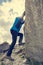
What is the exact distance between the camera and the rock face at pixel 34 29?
618 centimetres

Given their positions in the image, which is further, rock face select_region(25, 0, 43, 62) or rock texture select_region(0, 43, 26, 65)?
rock texture select_region(0, 43, 26, 65)

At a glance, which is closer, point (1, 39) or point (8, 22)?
point (1, 39)

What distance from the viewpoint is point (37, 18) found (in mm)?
6207

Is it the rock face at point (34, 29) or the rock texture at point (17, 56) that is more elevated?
the rock face at point (34, 29)

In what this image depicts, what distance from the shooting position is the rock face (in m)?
6.18

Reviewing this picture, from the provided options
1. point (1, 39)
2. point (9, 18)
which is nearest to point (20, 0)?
point (9, 18)

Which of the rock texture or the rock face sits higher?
the rock face

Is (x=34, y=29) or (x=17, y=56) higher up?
(x=34, y=29)

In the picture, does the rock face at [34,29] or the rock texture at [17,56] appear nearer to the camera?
the rock face at [34,29]

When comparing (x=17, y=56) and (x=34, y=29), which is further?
(x=17, y=56)

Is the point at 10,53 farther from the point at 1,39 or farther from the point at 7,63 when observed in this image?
the point at 1,39

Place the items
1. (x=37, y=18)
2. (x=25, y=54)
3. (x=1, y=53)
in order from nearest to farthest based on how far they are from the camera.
Result: (x=37, y=18)
(x=25, y=54)
(x=1, y=53)

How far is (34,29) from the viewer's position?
6.30 meters

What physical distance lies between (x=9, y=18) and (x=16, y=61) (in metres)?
7.28
